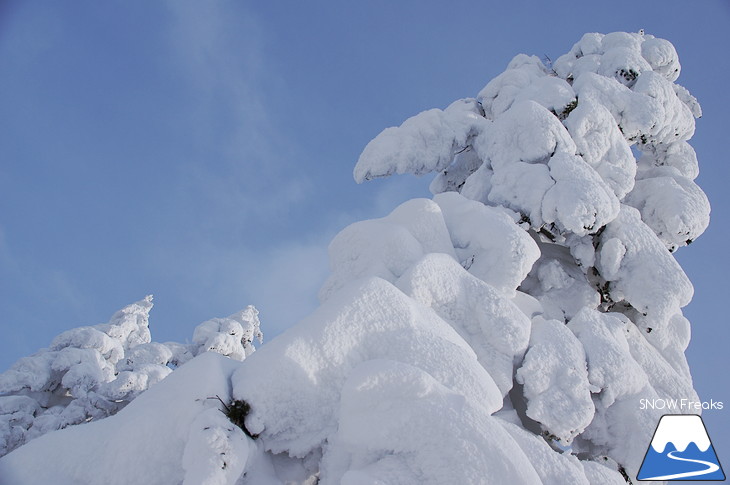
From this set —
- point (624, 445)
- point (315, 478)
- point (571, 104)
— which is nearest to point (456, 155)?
point (571, 104)

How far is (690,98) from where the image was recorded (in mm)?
12656

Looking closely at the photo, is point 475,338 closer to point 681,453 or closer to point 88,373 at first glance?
point 681,453

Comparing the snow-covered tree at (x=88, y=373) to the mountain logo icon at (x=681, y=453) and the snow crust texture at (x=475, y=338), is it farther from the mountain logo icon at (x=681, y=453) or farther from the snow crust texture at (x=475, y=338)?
the mountain logo icon at (x=681, y=453)

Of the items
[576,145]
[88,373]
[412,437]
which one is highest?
A: [88,373]

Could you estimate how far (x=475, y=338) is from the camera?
6.47 metres

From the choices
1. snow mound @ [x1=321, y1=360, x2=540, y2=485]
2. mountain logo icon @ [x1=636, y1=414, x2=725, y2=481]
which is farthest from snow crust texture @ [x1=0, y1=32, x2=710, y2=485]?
mountain logo icon @ [x1=636, y1=414, x2=725, y2=481]

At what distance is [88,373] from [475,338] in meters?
10.5

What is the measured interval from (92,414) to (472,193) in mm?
9404

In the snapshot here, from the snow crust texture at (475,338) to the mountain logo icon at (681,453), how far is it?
0.56 feet

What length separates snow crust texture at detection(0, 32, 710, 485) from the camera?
13.0ft

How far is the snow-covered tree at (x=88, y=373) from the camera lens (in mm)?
9609

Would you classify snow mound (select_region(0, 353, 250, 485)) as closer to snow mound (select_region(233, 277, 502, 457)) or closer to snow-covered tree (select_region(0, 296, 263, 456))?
snow mound (select_region(233, 277, 502, 457))

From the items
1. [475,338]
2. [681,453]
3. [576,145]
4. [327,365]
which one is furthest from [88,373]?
[576,145]

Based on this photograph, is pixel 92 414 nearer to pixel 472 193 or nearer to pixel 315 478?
pixel 315 478
